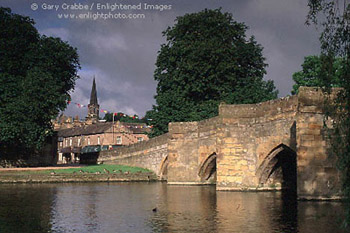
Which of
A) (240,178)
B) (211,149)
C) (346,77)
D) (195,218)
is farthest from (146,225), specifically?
(211,149)

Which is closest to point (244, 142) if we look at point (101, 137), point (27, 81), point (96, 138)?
point (27, 81)

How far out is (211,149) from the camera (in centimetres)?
3188

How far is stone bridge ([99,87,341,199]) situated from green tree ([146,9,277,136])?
4370 millimetres

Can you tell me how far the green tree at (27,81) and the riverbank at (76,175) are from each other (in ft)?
7.90

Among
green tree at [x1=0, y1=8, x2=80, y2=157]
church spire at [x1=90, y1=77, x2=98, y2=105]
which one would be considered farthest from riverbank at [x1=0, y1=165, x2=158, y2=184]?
church spire at [x1=90, y1=77, x2=98, y2=105]

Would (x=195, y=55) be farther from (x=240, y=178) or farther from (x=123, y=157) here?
(x=240, y=178)

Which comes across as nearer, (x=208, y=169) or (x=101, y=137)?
(x=208, y=169)

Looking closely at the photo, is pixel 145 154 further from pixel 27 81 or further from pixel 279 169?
pixel 279 169

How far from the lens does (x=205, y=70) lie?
1644 inches

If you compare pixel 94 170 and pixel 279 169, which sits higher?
pixel 279 169

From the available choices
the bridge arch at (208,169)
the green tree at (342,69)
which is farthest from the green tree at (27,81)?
the green tree at (342,69)

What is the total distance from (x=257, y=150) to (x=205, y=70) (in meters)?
16.4

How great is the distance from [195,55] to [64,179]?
14.7m

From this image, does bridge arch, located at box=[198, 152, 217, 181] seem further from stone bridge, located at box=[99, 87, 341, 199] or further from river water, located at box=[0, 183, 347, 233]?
river water, located at box=[0, 183, 347, 233]
